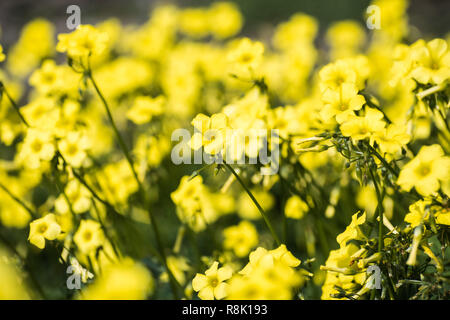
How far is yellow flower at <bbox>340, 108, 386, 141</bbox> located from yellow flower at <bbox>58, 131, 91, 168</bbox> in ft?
4.57

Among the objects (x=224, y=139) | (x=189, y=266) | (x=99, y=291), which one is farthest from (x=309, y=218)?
(x=99, y=291)

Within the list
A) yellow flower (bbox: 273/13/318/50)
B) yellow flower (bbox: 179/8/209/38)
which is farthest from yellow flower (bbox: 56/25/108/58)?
yellow flower (bbox: 179/8/209/38)

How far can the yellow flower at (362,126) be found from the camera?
1512 mm

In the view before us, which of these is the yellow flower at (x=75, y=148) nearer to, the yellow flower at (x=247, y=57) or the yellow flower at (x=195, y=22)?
the yellow flower at (x=247, y=57)

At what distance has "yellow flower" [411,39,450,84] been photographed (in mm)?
1769

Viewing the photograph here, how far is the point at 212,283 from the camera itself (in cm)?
169

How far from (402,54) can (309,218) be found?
1010mm

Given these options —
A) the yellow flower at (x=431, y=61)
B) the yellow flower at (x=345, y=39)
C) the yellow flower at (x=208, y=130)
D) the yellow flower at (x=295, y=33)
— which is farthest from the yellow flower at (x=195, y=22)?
the yellow flower at (x=208, y=130)

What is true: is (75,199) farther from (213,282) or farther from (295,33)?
(295,33)

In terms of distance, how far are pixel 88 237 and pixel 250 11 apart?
7042 mm

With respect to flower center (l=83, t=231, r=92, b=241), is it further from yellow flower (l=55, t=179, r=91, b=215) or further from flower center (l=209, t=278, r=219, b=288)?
flower center (l=209, t=278, r=219, b=288)

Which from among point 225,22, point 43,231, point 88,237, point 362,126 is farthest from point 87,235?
point 225,22

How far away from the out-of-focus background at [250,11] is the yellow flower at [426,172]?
5.28 metres

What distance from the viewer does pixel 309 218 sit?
2578mm
